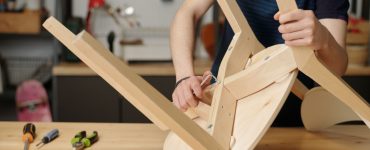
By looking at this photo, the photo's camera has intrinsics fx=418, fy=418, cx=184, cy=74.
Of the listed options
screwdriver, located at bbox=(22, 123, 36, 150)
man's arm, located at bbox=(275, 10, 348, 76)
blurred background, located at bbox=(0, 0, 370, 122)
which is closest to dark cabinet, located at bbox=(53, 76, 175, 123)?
blurred background, located at bbox=(0, 0, 370, 122)

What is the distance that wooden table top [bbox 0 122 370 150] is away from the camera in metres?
0.83

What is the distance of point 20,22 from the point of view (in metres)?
2.12

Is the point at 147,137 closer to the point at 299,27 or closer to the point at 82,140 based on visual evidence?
the point at 82,140

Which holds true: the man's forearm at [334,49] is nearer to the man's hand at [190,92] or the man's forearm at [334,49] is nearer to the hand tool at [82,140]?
the man's hand at [190,92]

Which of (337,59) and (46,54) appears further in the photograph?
(46,54)

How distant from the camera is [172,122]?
56 centimetres

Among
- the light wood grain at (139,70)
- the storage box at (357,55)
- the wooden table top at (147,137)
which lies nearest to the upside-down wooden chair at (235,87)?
the wooden table top at (147,137)

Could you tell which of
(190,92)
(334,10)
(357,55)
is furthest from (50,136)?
(357,55)

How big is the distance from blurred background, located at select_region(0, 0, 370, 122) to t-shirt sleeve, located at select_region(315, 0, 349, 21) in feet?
3.27

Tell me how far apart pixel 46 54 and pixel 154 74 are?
2.74 feet

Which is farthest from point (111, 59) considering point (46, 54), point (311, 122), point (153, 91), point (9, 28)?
point (46, 54)

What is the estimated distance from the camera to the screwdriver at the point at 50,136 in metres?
0.83

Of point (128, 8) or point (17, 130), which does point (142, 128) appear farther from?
point (128, 8)

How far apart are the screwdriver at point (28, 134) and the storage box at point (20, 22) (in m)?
1.35
